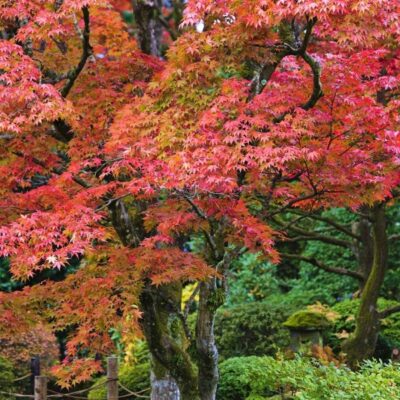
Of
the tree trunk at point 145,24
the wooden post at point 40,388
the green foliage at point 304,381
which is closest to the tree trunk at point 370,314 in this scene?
the green foliage at point 304,381

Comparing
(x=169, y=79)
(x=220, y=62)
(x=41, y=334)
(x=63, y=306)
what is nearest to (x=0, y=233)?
(x=63, y=306)

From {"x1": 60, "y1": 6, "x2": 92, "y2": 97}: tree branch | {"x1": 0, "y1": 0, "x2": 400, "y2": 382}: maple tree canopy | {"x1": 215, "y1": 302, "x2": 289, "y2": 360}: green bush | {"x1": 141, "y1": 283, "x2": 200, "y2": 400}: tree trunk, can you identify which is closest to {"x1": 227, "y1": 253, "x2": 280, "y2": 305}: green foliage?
{"x1": 215, "y1": 302, "x2": 289, "y2": 360}: green bush

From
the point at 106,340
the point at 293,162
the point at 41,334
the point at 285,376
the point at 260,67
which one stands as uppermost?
the point at 260,67

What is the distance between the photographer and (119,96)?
593cm

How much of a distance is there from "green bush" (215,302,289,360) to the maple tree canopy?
4.07 meters

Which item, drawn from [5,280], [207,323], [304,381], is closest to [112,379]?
[207,323]

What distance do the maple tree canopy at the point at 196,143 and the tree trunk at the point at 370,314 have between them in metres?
2.47

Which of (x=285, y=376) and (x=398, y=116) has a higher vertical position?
(x=398, y=116)

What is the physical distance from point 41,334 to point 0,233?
6.56m

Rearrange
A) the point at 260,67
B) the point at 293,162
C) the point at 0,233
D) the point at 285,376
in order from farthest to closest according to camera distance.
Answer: the point at 285,376, the point at 260,67, the point at 293,162, the point at 0,233

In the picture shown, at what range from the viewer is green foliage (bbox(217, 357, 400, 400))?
464 cm

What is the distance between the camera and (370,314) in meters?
8.01

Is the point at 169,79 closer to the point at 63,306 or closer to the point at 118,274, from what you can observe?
the point at 118,274

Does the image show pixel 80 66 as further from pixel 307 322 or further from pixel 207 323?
pixel 307 322
